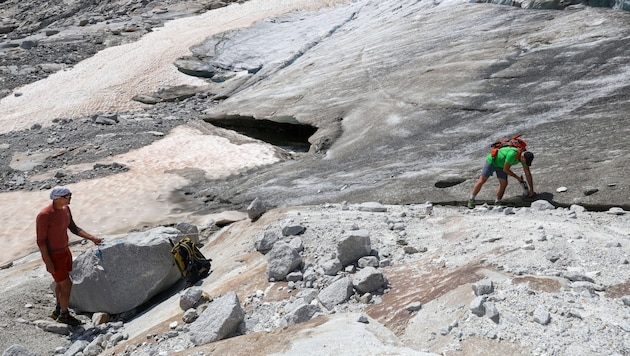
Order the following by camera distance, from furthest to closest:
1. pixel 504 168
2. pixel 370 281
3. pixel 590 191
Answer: pixel 504 168 → pixel 590 191 → pixel 370 281

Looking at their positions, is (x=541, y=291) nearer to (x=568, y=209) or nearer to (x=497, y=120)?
(x=568, y=209)

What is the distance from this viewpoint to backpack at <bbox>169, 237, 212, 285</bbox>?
8.28 meters

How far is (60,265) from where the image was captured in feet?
26.7

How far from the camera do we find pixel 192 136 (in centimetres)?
1878

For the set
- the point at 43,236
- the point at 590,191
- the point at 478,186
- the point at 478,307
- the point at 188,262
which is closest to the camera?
the point at 478,307

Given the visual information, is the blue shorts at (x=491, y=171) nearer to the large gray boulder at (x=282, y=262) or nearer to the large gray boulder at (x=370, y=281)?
the large gray boulder at (x=282, y=262)

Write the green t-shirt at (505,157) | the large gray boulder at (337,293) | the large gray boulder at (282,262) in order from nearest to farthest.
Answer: the large gray boulder at (337,293), the large gray boulder at (282,262), the green t-shirt at (505,157)

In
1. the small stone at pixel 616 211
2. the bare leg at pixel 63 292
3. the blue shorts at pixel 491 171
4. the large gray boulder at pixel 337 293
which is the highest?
the large gray boulder at pixel 337 293

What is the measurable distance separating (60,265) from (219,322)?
3.25m

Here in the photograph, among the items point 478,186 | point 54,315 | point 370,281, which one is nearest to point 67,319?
point 54,315

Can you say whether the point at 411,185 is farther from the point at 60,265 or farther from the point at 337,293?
the point at 60,265

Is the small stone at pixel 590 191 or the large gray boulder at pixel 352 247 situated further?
the small stone at pixel 590 191

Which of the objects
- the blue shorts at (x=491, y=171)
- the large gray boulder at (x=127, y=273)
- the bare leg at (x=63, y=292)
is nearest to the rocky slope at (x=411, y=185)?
the large gray boulder at (x=127, y=273)

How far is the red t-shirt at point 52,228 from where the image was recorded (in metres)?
7.96
